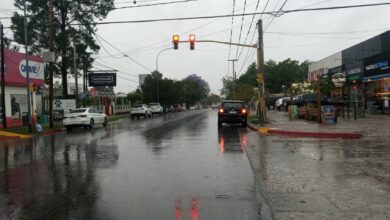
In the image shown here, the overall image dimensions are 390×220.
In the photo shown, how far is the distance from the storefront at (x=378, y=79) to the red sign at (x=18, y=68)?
83.8ft

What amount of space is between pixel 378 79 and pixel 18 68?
27666 mm

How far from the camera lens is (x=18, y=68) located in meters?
33.2

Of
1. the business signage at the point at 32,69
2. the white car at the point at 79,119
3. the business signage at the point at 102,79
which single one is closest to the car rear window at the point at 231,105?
the white car at the point at 79,119

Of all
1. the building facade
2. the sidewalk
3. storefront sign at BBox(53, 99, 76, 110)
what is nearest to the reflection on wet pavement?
the sidewalk

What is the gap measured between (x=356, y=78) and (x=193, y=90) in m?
108

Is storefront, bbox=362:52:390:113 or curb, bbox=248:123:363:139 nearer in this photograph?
curb, bbox=248:123:363:139

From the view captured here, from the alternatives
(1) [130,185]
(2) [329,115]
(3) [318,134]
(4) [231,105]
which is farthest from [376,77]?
(1) [130,185]

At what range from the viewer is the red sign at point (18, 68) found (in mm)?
31720

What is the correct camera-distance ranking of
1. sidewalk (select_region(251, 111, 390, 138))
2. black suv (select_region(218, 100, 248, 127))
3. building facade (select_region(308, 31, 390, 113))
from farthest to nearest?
building facade (select_region(308, 31, 390, 113)) < black suv (select_region(218, 100, 248, 127)) < sidewalk (select_region(251, 111, 390, 138))

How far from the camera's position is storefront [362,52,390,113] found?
111 feet

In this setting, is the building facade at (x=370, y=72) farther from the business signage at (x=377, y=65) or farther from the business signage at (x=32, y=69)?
the business signage at (x=32, y=69)

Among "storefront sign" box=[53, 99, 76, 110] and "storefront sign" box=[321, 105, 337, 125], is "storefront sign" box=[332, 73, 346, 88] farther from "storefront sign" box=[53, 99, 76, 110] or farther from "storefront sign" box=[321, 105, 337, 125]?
"storefront sign" box=[53, 99, 76, 110]

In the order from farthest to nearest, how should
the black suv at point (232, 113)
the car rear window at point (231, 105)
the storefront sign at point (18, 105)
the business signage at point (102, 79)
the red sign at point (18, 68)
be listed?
the business signage at point (102, 79)
the storefront sign at point (18, 105)
the red sign at point (18, 68)
the car rear window at point (231, 105)
the black suv at point (232, 113)

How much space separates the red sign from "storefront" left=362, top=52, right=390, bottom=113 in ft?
83.8
